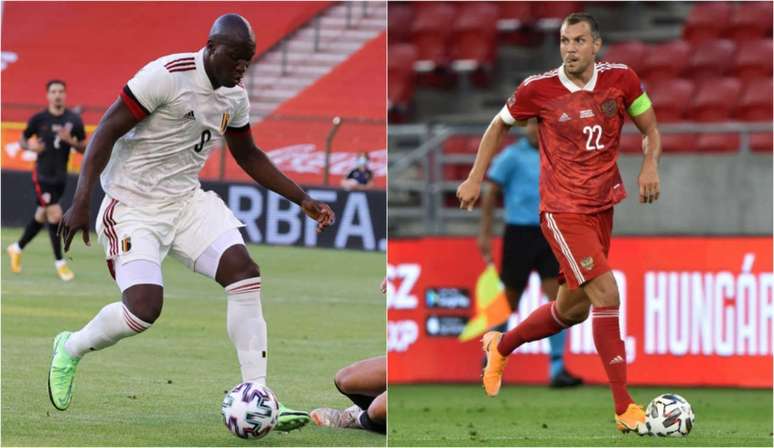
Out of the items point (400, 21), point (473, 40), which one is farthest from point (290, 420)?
point (400, 21)

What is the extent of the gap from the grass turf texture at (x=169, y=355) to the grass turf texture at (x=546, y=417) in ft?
1.69

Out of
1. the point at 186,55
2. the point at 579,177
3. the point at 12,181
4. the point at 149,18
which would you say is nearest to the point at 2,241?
the point at 12,181

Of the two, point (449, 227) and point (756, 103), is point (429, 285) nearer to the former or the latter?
point (449, 227)

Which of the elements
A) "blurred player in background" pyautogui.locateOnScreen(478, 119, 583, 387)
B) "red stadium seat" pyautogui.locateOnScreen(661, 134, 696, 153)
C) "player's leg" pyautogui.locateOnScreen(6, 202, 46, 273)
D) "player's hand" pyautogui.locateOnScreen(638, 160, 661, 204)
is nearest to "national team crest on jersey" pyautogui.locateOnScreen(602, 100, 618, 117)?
"player's hand" pyautogui.locateOnScreen(638, 160, 661, 204)

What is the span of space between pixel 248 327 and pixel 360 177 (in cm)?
267

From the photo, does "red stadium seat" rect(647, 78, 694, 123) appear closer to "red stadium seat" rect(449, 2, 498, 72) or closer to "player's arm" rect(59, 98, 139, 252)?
"red stadium seat" rect(449, 2, 498, 72)

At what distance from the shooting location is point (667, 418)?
5.35m

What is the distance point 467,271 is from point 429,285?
0.91 ft

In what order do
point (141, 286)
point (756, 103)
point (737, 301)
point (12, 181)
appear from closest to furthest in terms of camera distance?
1. point (141, 286)
2. point (12, 181)
3. point (737, 301)
4. point (756, 103)

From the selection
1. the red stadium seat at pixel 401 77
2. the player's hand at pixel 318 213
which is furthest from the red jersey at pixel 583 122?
the red stadium seat at pixel 401 77

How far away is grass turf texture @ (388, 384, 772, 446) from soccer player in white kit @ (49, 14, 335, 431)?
1.14 metres

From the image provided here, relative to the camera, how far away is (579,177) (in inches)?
232

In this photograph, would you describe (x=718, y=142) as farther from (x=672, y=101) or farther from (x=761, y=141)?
(x=672, y=101)

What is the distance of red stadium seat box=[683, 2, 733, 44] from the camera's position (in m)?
13.2
